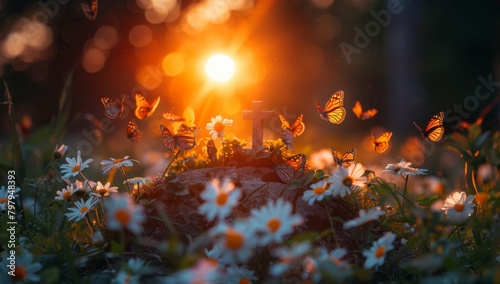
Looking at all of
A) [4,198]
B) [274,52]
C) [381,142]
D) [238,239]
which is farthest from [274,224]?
[274,52]

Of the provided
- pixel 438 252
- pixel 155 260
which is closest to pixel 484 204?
pixel 438 252

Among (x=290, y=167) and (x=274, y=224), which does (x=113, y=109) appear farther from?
(x=274, y=224)

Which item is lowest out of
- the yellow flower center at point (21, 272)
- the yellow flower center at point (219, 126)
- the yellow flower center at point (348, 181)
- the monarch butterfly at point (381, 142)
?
the yellow flower center at point (21, 272)

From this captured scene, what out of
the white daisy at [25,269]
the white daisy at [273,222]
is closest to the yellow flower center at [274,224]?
the white daisy at [273,222]

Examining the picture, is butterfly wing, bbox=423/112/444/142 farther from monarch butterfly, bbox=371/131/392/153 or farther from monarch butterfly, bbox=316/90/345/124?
monarch butterfly, bbox=316/90/345/124

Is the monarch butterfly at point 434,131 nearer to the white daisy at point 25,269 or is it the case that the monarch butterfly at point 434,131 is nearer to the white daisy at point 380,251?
the white daisy at point 380,251

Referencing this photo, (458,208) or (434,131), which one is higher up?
(434,131)
